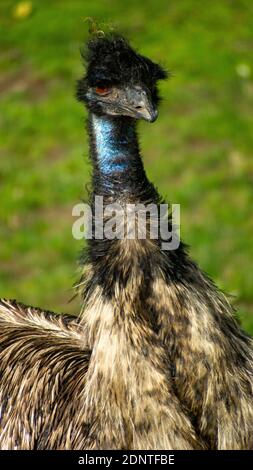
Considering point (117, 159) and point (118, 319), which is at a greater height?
point (117, 159)

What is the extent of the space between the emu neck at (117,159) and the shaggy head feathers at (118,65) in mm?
169

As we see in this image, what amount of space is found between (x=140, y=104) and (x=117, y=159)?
26 centimetres

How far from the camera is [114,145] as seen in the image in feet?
14.6

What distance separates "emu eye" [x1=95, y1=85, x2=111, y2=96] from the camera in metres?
4.47

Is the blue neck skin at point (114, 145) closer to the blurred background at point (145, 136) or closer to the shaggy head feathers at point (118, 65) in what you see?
the shaggy head feathers at point (118, 65)

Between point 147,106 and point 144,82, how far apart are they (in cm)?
14

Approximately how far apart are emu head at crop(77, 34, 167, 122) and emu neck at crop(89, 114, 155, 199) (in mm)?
69

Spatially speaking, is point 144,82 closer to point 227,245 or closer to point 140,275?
point 140,275

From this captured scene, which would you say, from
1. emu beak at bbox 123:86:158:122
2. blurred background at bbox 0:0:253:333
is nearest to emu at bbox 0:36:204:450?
emu beak at bbox 123:86:158:122

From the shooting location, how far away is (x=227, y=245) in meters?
9.04
